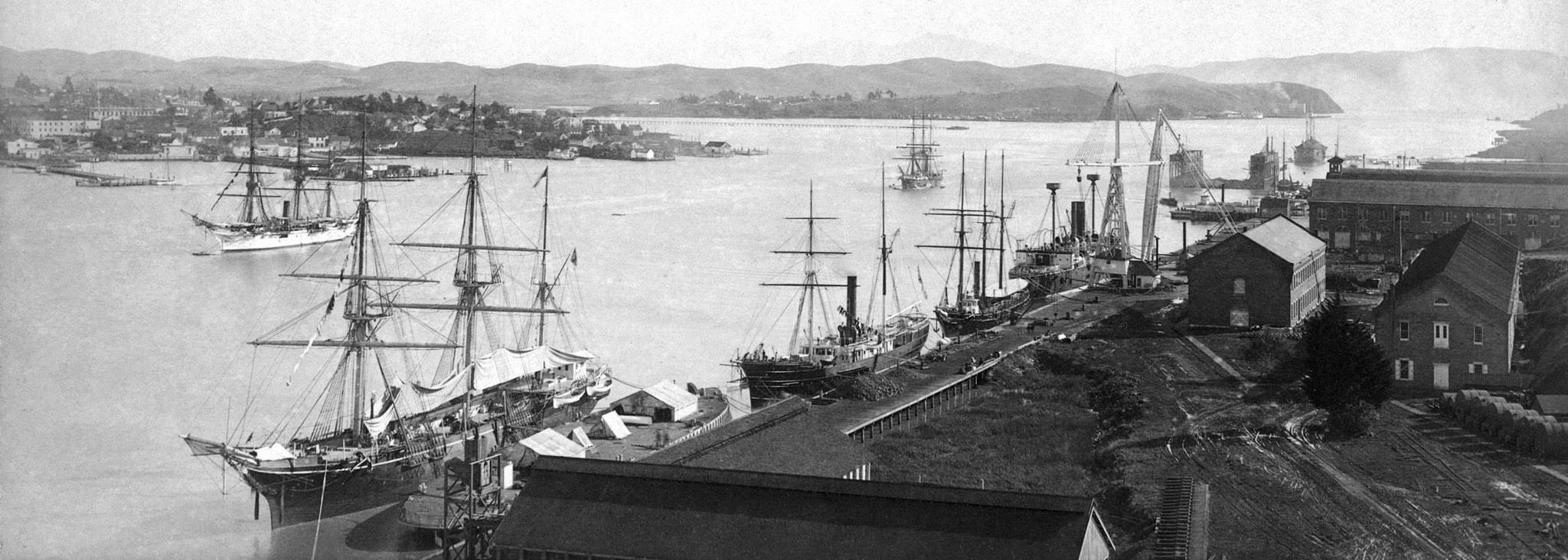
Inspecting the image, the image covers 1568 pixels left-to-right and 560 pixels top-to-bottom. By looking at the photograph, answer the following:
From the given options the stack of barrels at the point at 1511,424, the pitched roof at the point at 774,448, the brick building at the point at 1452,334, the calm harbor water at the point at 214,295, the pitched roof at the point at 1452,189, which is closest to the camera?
the pitched roof at the point at 774,448

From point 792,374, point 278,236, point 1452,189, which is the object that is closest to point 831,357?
point 792,374

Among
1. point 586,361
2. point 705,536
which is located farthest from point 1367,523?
point 586,361

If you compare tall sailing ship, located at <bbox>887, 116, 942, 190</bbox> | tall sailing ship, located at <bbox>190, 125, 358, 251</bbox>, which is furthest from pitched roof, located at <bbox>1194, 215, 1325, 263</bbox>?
tall sailing ship, located at <bbox>887, 116, 942, 190</bbox>

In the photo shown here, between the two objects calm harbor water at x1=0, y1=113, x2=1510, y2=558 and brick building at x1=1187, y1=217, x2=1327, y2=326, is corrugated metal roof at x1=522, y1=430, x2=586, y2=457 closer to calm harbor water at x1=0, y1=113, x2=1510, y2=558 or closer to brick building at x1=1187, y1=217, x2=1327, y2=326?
calm harbor water at x1=0, y1=113, x2=1510, y2=558

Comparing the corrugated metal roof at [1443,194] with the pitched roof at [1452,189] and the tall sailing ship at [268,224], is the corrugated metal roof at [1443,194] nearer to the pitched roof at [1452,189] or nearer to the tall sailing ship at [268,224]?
the pitched roof at [1452,189]

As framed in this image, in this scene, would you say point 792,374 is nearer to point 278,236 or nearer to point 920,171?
point 278,236

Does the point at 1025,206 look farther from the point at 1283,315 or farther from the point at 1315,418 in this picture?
the point at 1315,418

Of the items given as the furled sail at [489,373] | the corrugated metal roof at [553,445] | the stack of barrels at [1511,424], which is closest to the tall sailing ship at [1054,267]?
the furled sail at [489,373]
